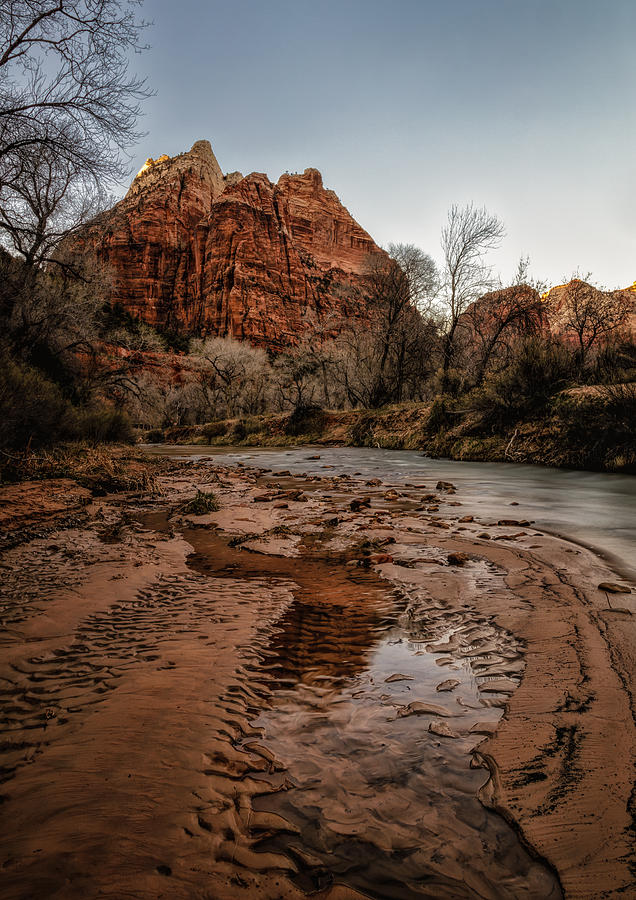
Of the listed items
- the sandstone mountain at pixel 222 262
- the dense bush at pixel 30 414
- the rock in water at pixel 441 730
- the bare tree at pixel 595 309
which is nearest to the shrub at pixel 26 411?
the dense bush at pixel 30 414

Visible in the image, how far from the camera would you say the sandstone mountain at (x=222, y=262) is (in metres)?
88.7

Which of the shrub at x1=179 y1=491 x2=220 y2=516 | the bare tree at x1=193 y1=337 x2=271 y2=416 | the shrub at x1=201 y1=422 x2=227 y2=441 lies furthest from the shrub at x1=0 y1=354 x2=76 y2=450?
the bare tree at x1=193 y1=337 x2=271 y2=416

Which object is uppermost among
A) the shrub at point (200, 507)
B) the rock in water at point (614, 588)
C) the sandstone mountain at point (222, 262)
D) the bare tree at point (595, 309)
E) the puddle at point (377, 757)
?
the sandstone mountain at point (222, 262)

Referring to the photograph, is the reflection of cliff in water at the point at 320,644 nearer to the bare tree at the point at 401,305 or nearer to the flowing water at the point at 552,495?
the flowing water at the point at 552,495

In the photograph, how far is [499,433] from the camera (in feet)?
40.9

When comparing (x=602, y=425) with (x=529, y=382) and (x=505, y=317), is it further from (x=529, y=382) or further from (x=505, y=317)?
(x=505, y=317)

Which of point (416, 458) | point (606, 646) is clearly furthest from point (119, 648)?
point (416, 458)

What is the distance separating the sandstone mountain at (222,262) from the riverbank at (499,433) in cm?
6459

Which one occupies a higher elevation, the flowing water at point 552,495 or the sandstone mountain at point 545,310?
the sandstone mountain at point 545,310

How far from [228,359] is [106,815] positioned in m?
44.2

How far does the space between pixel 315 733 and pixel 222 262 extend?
10250cm

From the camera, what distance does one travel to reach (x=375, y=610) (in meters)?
2.41

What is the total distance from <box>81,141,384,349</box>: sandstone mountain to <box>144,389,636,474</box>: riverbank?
212 feet

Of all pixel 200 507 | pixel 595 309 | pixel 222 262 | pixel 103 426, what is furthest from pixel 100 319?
pixel 222 262
